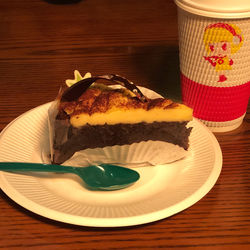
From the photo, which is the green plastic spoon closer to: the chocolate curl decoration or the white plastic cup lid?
the chocolate curl decoration

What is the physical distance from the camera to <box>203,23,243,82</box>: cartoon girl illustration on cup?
0.78 m

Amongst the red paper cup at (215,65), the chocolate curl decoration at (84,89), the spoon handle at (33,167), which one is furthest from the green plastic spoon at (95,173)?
the red paper cup at (215,65)

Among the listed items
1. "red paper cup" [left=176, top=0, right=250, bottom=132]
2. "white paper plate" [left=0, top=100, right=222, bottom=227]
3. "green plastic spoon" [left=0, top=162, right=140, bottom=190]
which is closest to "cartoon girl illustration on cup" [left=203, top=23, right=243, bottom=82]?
"red paper cup" [left=176, top=0, right=250, bottom=132]

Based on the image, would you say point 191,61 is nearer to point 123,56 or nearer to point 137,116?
point 137,116

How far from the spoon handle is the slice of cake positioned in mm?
39

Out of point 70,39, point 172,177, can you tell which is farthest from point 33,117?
point 70,39

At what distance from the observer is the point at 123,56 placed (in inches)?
46.9

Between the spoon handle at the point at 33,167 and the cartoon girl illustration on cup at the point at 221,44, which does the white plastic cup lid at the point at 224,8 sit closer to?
the cartoon girl illustration on cup at the point at 221,44

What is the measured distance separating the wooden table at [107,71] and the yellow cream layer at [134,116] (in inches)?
5.5

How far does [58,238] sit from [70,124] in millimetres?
203

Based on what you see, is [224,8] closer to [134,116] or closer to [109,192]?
[134,116]

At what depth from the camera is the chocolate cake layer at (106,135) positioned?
0.74m

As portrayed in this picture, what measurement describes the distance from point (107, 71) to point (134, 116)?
406mm

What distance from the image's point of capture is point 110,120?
2.42 feet
